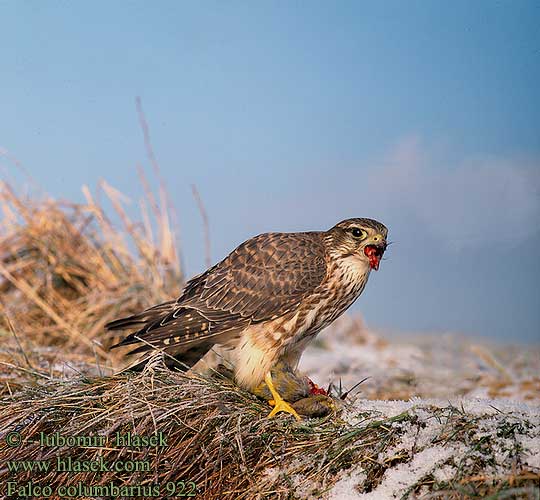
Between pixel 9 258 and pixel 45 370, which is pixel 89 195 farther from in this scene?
pixel 45 370

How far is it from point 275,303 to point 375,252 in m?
0.53

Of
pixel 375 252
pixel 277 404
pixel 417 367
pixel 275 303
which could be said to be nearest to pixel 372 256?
pixel 375 252

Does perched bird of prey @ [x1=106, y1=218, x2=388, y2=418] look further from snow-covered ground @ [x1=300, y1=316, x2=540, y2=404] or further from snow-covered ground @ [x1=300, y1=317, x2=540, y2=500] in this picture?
snow-covered ground @ [x1=300, y1=316, x2=540, y2=404]

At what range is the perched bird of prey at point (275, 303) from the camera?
3.37 meters

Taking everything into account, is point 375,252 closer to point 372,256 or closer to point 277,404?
point 372,256

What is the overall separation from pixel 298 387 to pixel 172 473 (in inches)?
29.9

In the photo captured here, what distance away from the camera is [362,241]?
11.1 feet

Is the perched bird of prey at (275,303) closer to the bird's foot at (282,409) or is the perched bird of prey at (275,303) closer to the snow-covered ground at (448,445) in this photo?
the bird's foot at (282,409)

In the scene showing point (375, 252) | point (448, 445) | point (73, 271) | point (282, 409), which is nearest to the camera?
point (448, 445)

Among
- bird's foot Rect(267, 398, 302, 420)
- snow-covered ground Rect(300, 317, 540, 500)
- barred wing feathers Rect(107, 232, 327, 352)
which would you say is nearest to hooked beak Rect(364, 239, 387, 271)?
barred wing feathers Rect(107, 232, 327, 352)

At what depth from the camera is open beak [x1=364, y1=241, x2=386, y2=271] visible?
133 inches

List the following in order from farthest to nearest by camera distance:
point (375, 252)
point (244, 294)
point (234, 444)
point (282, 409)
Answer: point (244, 294) → point (375, 252) → point (282, 409) → point (234, 444)

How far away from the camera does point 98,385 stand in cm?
305

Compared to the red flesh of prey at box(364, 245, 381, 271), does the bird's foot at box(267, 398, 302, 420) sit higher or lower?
lower
